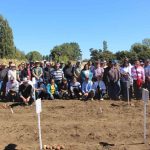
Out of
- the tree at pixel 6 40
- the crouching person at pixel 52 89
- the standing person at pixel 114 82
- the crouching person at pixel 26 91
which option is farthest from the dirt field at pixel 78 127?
the tree at pixel 6 40

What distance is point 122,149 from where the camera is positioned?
9680 mm

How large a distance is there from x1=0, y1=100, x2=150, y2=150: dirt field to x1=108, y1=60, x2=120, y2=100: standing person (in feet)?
5.19

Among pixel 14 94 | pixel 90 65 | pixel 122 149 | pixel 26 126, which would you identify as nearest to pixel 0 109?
pixel 14 94

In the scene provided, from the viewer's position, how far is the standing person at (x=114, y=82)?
1770cm

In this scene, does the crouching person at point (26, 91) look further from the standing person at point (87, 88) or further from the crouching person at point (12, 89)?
the standing person at point (87, 88)

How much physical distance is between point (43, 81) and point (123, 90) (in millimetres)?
3846

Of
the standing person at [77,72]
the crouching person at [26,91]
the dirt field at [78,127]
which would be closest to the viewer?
the dirt field at [78,127]

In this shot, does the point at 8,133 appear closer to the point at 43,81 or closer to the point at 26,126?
the point at 26,126

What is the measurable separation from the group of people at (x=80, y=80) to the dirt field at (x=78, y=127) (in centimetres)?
161

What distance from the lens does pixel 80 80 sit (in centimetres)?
1878

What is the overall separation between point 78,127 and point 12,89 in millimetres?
6787

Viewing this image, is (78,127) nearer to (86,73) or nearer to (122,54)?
(86,73)

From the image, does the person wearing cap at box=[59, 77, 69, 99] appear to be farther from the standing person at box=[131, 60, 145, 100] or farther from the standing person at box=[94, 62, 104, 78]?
the standing person at box=[131, 60, 145, 100]

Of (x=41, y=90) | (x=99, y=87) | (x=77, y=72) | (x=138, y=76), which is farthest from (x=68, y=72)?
(x=138, y=76)
